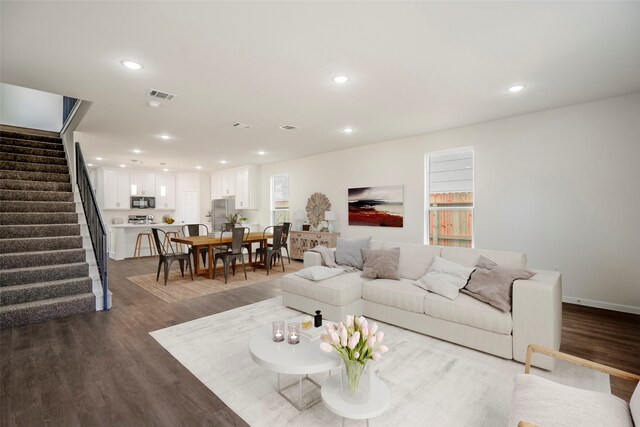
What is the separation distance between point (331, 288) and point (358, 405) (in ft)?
5.98

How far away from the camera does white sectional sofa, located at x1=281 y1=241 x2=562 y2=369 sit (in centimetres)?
253

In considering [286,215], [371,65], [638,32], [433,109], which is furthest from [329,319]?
[286,215]

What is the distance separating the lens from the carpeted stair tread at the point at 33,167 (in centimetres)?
496

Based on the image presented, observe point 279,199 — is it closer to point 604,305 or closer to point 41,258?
point 41,258

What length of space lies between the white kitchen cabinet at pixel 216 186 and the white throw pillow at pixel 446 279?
8491mm

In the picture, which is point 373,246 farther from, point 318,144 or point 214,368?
point 318,144

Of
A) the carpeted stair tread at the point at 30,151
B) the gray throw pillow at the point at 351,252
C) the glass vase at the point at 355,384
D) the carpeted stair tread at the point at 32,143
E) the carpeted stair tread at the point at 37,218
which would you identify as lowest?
the glass vase at the point at 355,384

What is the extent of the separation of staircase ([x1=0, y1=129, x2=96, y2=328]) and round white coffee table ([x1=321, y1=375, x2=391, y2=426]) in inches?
147

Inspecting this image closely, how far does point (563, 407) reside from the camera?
1365 millimetres

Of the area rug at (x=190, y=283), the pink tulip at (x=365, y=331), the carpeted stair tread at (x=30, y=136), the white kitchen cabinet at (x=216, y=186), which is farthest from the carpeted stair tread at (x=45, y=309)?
the white kitchen cabinet at (x=216, y=186)

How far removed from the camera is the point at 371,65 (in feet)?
9.64

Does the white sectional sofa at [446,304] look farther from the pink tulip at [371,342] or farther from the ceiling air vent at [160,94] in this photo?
the ceiling air vent at [160,94]

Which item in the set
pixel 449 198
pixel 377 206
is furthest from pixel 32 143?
pixel 449 198

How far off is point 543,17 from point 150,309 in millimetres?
5103
